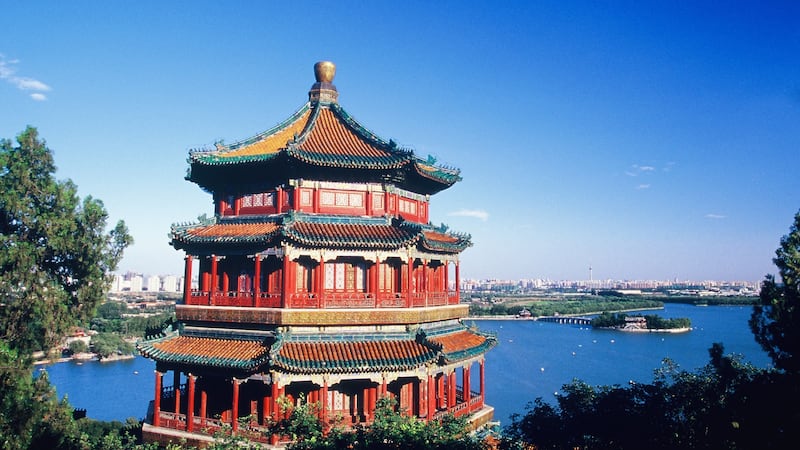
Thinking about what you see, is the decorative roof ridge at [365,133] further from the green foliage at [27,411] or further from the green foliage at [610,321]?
the green foliage at [610,321]

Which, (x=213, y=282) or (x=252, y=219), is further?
(x=252, y=219)

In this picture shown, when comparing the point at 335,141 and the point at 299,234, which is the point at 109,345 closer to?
the point at 335,141

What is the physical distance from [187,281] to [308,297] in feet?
14.3

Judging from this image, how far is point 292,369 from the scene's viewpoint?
629 inches

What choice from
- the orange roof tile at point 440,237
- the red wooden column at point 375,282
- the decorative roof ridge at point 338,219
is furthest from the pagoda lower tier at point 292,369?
the decorative roof ridge at point 338,219

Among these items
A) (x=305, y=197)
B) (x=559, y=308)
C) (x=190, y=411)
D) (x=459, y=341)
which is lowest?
(x=559, y=308)

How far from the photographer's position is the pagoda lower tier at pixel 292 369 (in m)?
16.3

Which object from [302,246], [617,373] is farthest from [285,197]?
[617,373]

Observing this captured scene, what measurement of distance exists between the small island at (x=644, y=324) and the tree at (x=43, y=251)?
12223 centimetres

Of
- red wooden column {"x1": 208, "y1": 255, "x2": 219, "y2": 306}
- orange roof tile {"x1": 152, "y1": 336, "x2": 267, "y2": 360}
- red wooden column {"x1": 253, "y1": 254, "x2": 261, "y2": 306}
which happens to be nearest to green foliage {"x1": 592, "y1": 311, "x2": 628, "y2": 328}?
red wooden column {"x1": 208, "y1": 255, "x2": 219, "y2": 306}

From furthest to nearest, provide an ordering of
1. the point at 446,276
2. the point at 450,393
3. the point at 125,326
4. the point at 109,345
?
the point at 125,326 → the point at 109,345 → the point at 446,276 → the point at 450,393

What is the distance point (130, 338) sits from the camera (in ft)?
319

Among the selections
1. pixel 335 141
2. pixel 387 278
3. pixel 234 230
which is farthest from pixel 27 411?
pixel 335 141

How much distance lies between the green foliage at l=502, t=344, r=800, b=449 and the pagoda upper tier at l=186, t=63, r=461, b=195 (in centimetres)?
858
